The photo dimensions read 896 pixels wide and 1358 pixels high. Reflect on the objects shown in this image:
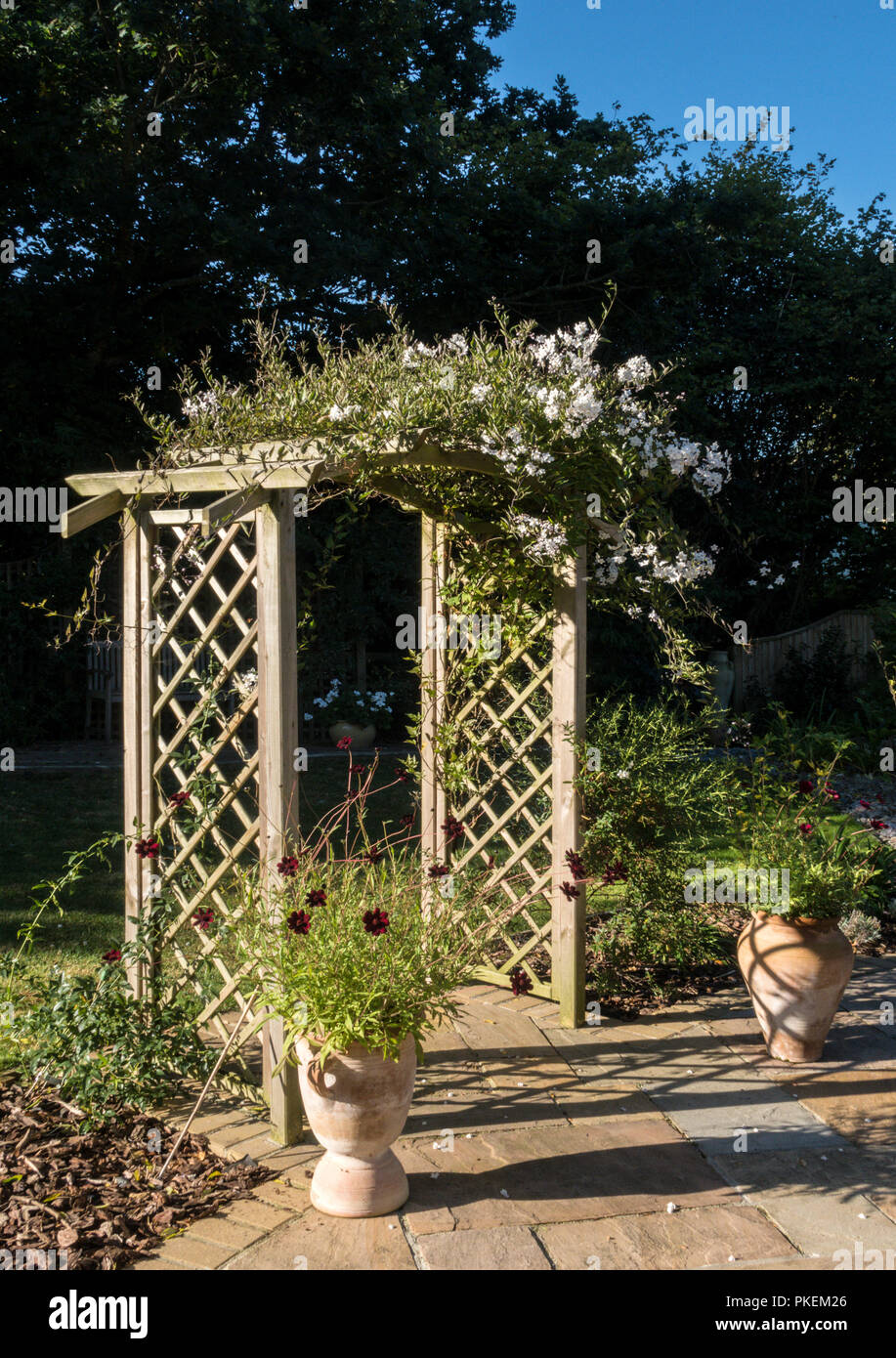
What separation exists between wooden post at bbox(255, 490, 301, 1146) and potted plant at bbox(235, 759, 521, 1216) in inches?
11.7

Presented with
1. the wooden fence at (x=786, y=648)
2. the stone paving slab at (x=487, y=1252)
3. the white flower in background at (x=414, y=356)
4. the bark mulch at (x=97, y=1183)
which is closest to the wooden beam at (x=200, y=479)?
the white flower in background at (x=414, y=356)

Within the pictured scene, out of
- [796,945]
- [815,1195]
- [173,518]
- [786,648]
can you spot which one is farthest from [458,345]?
[786,648]

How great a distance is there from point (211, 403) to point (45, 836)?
4305mm

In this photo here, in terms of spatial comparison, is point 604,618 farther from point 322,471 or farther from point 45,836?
point 322,471

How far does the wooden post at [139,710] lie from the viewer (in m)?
3.54

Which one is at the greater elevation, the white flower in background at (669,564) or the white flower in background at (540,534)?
the white flower in background at (540,534)

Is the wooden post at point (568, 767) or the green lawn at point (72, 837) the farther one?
the green lawn at point (72, 837)

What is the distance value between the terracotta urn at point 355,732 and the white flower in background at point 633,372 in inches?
280

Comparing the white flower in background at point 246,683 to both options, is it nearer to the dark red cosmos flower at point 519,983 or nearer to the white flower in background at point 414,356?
the white flower in background at point 414,356

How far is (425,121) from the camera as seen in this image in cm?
1034

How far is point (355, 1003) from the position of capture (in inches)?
100.0

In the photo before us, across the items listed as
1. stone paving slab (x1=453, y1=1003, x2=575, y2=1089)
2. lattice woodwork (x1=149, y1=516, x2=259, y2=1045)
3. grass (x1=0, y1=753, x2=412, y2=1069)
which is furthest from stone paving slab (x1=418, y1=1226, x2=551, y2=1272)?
grass (x1=0, y1=753, x2=412, y2=1069)

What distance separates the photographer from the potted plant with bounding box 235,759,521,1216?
8.45 feet
